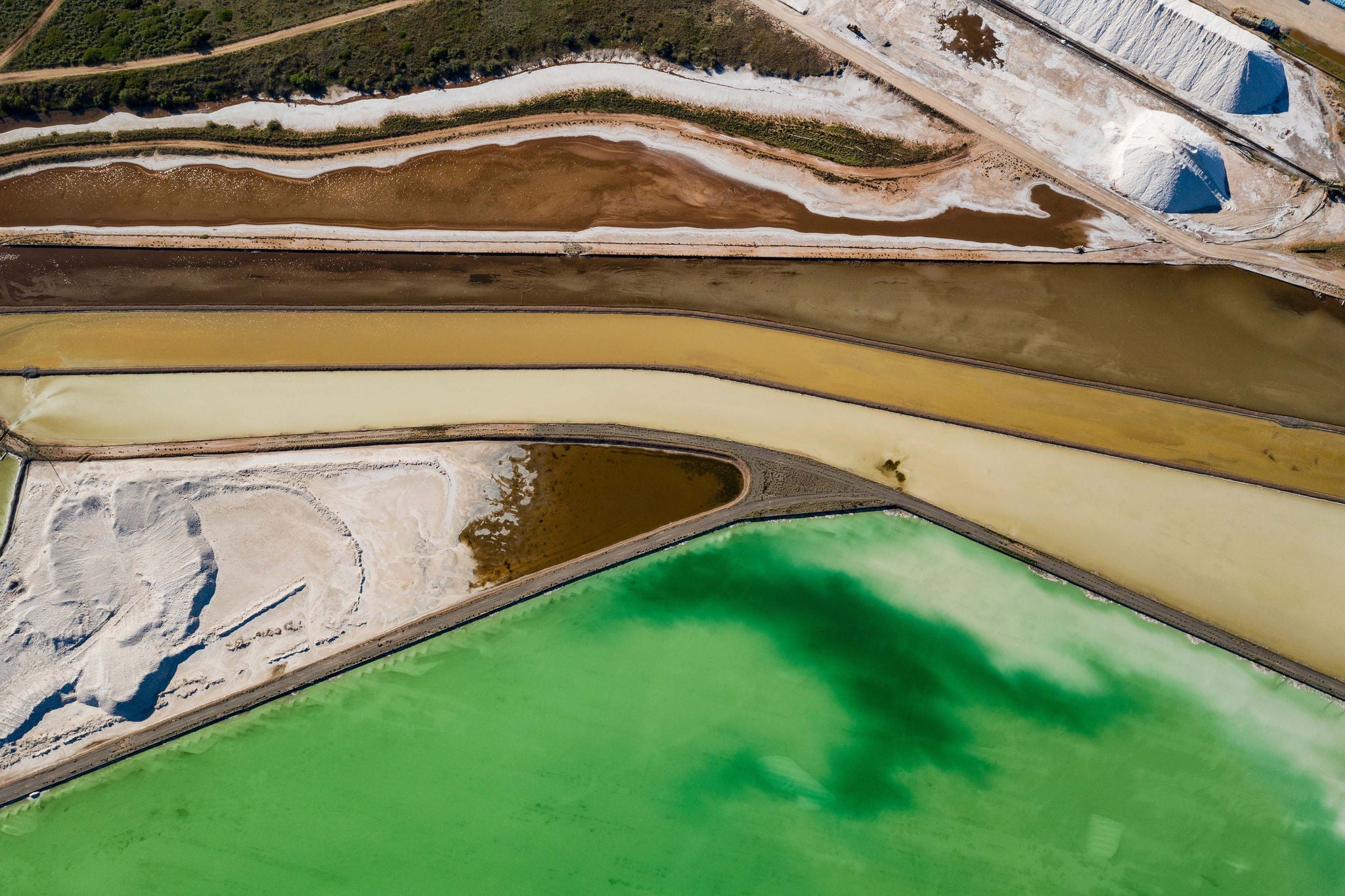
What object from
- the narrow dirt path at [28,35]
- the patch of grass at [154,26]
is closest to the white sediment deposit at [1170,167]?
the patch of grass at [154,26]

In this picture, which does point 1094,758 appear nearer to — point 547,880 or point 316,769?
point 547,880

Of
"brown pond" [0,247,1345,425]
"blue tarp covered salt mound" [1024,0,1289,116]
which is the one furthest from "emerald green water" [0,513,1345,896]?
"blue tarp covered salt mound" [1024,0,1289,116]

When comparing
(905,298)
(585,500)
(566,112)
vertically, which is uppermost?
(566,112)

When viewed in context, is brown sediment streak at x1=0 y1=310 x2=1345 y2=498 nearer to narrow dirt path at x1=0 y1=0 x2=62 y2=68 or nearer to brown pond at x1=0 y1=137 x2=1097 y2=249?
brown pond at x1=0 y1=137 x2=1097 y2=249

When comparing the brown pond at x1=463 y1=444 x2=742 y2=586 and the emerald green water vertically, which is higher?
the brown pond at x1=463 y1=444 x2=742 y2=586

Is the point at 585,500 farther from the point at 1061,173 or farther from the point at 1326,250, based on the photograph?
the point at 1326,250

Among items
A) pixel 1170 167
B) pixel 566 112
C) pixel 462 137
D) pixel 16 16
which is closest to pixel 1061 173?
pixel 1170 167
